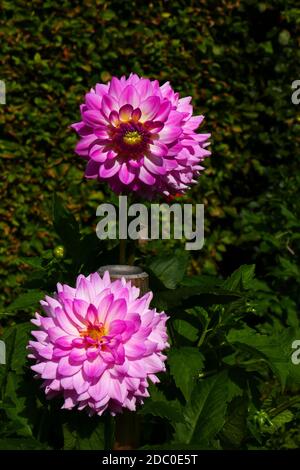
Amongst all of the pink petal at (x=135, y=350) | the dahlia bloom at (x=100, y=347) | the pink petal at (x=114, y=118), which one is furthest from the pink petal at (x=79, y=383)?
the pink petal at (x=114, y=118)

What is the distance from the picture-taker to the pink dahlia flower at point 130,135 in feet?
5.48

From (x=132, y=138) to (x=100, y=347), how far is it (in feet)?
1.71

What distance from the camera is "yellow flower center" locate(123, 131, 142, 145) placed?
1672mm

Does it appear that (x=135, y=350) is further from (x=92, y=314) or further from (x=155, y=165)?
(x=155, y=165)

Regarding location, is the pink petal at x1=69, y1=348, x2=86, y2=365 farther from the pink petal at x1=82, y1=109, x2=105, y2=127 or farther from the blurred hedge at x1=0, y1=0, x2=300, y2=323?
the blurred hedge at x1=0, y1=0, x2=300, y2=323

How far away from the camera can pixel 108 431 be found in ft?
5.31

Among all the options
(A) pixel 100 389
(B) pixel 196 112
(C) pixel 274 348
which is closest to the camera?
(A) pixel 100 389

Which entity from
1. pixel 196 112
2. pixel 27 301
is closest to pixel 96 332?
pixel 27 301

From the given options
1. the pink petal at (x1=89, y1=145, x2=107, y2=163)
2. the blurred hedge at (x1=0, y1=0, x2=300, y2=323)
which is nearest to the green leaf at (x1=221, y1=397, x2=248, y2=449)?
the pink petal at (x1=89, y1=145, x2=107, y2=163)

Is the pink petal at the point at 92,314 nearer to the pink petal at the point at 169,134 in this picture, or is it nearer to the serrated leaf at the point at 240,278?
the pink petal at the point at 169,134

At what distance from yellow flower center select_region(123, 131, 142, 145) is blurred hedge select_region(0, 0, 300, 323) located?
1699 mm

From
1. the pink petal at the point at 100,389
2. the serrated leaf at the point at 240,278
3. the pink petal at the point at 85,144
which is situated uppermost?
the pink petal at the point at 85,144

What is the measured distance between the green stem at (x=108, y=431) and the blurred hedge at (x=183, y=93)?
174cm

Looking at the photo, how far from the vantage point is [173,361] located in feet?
5.90
